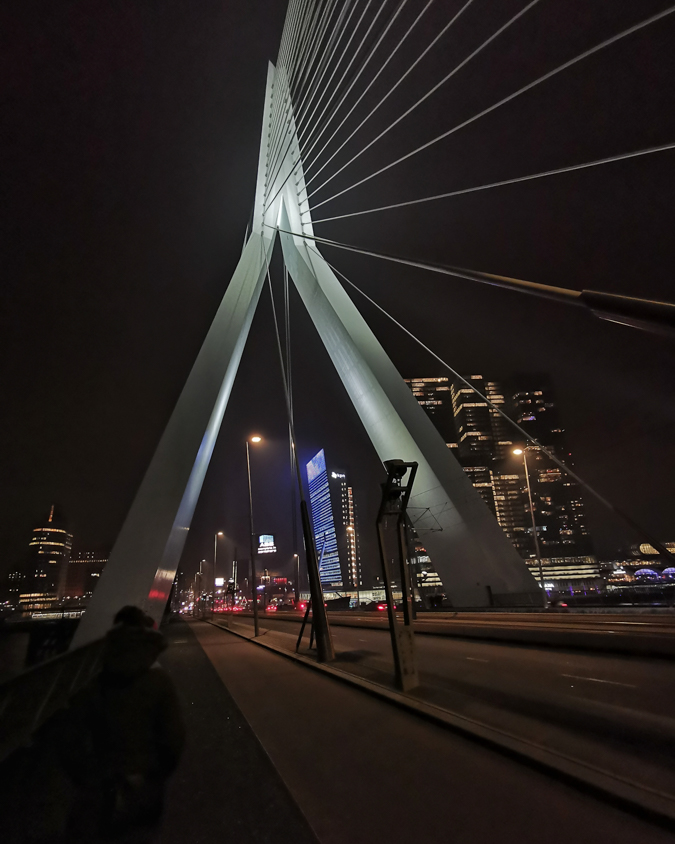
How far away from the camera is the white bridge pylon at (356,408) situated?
40.3 feet

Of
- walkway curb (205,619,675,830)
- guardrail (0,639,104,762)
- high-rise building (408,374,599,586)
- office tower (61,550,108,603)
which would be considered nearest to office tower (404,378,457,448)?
high-rise building (408,374,599,586)

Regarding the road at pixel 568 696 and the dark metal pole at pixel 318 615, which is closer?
the road at pixel 568 696

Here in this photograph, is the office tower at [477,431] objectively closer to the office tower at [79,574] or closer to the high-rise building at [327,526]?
the high-rise building at [327,526]

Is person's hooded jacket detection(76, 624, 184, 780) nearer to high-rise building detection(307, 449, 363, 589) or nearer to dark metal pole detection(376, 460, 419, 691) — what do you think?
dark metal pole detection(376, 460, 419, 691)

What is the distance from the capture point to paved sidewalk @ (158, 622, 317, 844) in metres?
3.05

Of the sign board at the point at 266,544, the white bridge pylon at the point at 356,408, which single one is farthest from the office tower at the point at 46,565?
the white bridge pylon at the point at 356,408

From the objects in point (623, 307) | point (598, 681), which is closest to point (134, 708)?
point (623, 307)

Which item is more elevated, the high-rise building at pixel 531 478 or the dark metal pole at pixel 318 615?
the high-rise building at pixel 531 478

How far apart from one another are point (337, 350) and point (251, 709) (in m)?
17.3

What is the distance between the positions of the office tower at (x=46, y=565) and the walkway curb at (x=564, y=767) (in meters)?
68.0

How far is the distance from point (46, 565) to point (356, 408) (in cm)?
6308

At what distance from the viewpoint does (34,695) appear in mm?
5211

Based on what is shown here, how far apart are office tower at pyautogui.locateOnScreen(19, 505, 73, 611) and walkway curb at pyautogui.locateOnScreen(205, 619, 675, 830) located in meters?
68.0

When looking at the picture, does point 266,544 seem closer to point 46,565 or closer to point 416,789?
point 46,565
